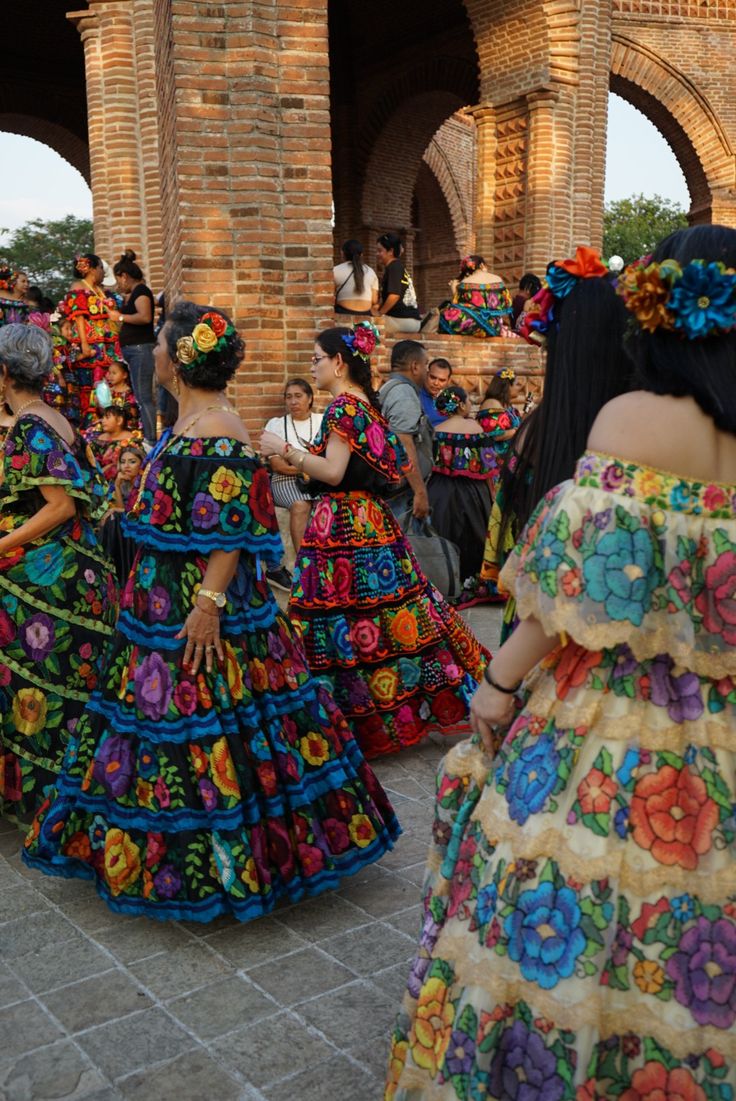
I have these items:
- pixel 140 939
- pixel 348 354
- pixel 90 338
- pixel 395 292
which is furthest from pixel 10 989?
pixel 395 292

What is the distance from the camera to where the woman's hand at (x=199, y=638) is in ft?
10.4

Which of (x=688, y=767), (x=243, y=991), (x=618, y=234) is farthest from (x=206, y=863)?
(x=618, y=234)

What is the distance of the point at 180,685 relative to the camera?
3199 mm

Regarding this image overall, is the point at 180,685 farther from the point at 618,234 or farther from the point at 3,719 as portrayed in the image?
the point at 618,234

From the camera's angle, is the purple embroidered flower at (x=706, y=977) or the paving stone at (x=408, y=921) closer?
the purple embroidered flower at (x=706, y=977)

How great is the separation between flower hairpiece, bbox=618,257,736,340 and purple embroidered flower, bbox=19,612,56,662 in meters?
2.85

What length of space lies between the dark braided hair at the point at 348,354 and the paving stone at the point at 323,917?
220cm

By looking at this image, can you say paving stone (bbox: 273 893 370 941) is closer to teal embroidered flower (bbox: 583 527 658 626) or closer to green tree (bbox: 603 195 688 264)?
teal embroidered flower (bbox: 583 527 658 626)

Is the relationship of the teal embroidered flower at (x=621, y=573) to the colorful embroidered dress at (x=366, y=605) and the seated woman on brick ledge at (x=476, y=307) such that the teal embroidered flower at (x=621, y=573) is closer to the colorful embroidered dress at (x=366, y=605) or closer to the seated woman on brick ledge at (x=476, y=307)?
the colorful embroidered dress at (x=366, y=605)

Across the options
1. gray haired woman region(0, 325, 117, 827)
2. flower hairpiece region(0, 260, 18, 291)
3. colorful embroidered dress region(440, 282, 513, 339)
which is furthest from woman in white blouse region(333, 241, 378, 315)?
gray haired woman region(0, 325, 117, 827)

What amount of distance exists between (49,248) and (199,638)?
121ft

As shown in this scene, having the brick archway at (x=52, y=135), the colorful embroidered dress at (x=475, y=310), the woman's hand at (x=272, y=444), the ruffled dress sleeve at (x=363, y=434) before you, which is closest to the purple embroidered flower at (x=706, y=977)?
the woman's hand at (x=272, y=444)

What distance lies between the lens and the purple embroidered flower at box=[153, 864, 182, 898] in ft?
10.3

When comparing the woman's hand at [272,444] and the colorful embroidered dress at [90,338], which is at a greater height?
the colorful embroidered dress at [90,338]
